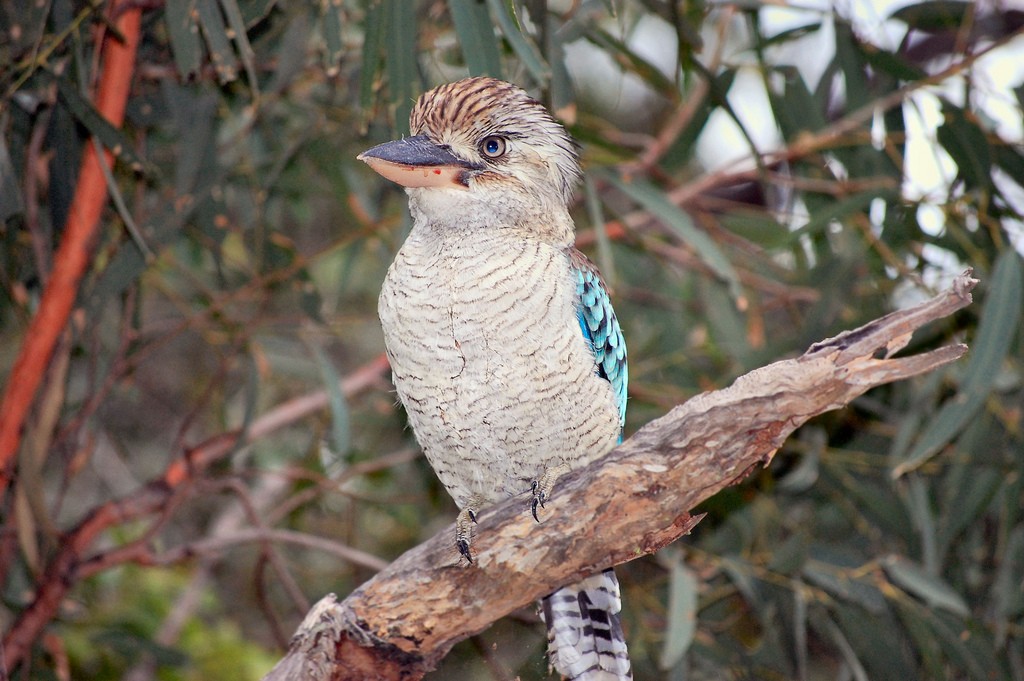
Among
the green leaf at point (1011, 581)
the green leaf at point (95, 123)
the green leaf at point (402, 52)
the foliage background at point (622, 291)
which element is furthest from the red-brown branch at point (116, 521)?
the green leaf at point (1011, 581)

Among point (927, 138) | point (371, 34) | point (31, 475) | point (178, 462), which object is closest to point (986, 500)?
point (927, 138)

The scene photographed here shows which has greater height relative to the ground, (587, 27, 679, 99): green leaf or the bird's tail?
(587, 27, 679, 99): green leaf

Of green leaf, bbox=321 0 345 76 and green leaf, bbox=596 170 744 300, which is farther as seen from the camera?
green leaf, bbox=596 170 744 300

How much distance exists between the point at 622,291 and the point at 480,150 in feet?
5.48

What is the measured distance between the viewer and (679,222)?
268 cm

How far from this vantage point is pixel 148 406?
4.83 metres

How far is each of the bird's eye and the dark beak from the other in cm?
5

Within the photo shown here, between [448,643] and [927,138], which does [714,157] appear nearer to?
[927,138]

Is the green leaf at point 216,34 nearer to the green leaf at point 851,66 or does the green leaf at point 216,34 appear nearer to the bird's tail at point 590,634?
the bird's tail at point 590,634

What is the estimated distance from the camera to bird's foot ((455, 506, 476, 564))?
1.84m

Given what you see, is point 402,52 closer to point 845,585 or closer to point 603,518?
point 603,518

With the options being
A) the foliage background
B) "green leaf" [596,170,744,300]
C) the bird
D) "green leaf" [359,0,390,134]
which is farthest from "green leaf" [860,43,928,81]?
"green leaf" [359,0,390,134]

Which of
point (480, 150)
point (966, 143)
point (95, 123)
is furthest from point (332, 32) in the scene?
point (966, 143)

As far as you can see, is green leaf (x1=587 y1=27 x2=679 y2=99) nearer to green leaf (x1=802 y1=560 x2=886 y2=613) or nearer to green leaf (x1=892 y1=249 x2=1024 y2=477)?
green leaf (x1=892 y1=249 x2=1024 y2=477)
